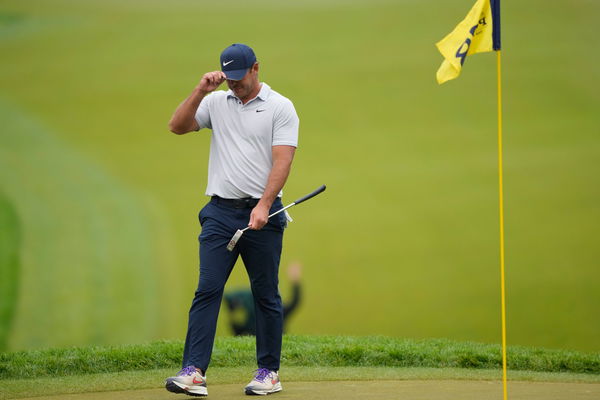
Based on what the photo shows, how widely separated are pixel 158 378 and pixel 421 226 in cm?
535

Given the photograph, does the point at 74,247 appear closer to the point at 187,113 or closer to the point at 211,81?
the point at 187,113

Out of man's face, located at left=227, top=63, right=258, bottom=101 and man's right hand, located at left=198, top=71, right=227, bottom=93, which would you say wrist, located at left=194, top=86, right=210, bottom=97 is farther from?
man's face, located at left=227, top=63, right=258, bottom=101

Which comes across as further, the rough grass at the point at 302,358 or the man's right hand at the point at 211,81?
the rough grass at the point at 302,358

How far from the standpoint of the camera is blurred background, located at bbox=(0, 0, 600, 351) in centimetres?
1075

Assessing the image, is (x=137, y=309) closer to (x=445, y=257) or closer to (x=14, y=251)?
(x=14, y=251)

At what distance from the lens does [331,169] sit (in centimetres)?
1139

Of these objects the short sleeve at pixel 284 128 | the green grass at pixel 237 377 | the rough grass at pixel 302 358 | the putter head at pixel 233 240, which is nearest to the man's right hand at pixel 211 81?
the short sleeve at pixel 284 128

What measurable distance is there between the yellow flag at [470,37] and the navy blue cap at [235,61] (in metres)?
1.09

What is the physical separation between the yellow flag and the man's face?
1.04 meters

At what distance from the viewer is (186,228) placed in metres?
11.0

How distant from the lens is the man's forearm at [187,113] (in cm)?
557

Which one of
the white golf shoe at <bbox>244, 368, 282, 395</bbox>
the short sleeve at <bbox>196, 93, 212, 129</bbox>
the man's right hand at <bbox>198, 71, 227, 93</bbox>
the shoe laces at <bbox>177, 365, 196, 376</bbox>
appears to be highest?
the man's right hand at <bbox>198, 71, 227, 93</bbox>

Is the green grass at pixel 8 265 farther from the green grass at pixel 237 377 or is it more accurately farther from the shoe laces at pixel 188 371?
the shoe laces at pixel 188 371

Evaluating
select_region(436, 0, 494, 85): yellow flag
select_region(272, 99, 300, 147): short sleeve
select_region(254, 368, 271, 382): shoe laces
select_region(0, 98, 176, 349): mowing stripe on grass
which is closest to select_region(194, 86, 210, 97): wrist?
select_region(272, 99, 300, 147): short sleeve
